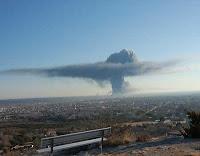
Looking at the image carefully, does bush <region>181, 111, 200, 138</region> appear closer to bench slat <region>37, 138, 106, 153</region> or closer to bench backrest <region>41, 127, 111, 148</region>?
bench backrest <region>41, 127, 111, 148</region>

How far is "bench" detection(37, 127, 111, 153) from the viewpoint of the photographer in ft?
37.4

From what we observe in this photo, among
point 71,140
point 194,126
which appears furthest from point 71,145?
point 194,126

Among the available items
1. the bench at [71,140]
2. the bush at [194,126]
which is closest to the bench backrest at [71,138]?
the bench at [71,140]

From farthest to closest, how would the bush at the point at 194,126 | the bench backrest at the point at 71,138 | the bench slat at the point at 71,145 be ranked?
1. the bush at the point at 194,126
2. the bench slat at the point at 71,145
3. the bench backrest at the point at 71,138

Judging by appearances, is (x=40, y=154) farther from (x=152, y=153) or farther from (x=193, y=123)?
(x=193, y=123)

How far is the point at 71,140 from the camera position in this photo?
11945mm

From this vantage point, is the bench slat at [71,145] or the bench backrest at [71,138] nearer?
the bench backrest at [71,138]

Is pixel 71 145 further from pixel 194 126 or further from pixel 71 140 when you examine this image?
pixel 194 126

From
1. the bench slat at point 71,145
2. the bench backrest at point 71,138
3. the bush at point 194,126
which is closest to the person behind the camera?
the bench backrest at point 71,138

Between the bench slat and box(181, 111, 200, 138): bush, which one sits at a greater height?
box(181, 111, 200, 138): bush

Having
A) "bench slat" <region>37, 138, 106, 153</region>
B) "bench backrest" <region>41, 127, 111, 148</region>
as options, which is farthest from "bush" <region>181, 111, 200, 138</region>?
"bench slat" <region>37, 138, 106, 153</region>

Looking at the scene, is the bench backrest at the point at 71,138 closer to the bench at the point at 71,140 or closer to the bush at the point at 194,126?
the bench at the point at 71,140

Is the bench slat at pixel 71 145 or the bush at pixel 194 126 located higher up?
the bush at pixel 194 126

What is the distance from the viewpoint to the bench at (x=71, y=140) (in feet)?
37.4
